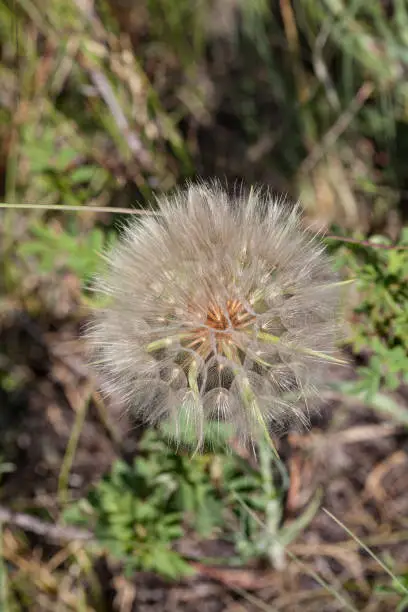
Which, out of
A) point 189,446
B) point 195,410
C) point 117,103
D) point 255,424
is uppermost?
point 117,103

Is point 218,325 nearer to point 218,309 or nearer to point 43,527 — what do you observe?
point 218,309

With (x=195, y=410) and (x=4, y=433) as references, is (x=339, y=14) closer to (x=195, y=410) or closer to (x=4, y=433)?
(x=195, y=410)

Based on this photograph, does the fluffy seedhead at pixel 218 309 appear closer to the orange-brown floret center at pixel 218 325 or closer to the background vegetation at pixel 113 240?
the orange-brown floret center at pixel 218 325

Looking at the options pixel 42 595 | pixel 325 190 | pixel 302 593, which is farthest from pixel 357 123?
pixel 42 595

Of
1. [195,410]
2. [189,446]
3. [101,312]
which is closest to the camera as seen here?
[195,410]

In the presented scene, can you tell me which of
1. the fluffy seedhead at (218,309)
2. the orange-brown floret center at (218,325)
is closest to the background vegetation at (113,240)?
the fluffy seedhead at (218,309)

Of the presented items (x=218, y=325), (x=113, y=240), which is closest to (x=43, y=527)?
(x=113, y=240)

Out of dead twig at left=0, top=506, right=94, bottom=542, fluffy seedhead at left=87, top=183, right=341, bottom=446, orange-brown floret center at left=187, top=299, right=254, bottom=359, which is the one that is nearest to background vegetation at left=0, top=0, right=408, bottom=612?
dead twig at left=0, top=506, right=94, bottom=542

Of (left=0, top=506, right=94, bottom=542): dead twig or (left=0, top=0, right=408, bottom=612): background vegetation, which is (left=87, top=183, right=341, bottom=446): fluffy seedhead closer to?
(left=0, top=0, right=408, bottom=612): background vegetation

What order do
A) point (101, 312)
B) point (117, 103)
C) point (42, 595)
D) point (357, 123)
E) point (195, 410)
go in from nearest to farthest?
point (195, 410), point (101, 312), point (117, 103), point (42, 595), point (357, 123)
